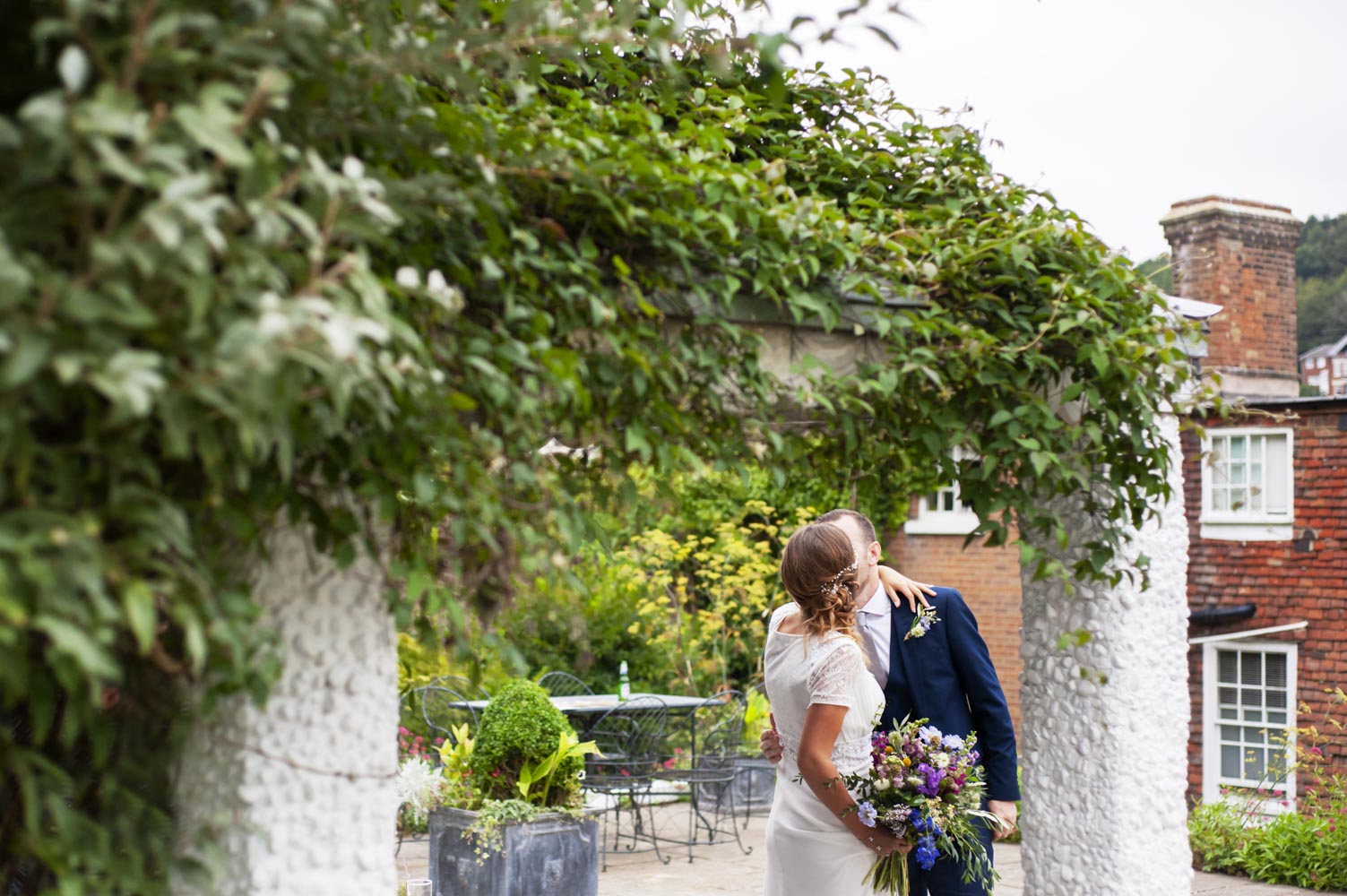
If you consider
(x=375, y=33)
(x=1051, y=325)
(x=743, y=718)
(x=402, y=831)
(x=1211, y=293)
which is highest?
(x=1211, y=293)

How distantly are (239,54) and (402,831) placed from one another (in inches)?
308

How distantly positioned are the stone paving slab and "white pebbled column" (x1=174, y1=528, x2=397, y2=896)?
5.20 m

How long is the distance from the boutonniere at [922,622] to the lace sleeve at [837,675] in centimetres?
32

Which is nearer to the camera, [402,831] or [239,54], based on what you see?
[239,54]

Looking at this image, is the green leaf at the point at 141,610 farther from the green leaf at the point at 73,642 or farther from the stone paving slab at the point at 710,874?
the stone paving slab at the point at 710,874

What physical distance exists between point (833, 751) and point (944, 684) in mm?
446

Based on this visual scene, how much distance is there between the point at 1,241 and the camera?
4.37ft

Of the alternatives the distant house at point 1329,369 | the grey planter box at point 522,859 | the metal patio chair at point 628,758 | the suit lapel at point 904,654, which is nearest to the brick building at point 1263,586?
the metal patio chair at point 628,758

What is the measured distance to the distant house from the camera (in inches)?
770

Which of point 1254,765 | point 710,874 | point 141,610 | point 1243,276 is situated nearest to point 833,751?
point 141,610

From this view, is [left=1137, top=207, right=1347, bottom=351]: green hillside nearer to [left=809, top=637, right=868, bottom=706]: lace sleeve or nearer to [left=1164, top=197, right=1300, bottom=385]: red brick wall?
[left=1164, top=197, right=1300, bottom=385]: red brick wall

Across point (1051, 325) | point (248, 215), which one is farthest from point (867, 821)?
point (248, 215)

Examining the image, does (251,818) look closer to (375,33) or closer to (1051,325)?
(375,33)

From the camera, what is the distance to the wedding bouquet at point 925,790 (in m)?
3.23
